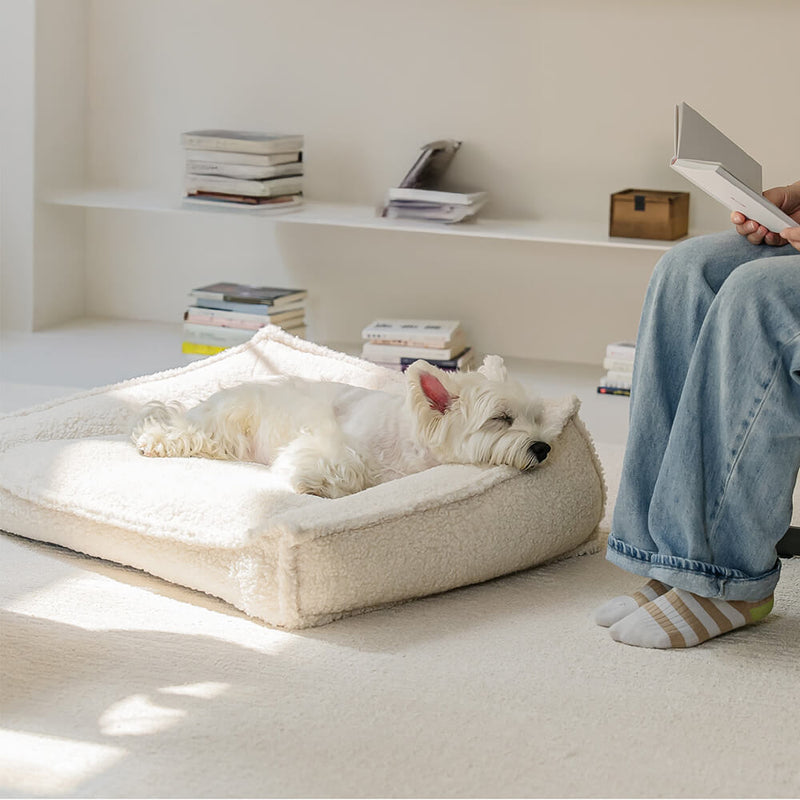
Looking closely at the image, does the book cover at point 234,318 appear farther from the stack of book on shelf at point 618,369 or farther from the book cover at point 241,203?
the stack of book on shelf at point 618,369

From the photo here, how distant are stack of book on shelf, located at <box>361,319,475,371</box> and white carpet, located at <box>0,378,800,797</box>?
5.12ft

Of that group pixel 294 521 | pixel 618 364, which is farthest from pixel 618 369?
pixel 294 521

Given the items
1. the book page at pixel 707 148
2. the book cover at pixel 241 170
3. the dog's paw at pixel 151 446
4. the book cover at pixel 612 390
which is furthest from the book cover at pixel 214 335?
the book page at pixel 707 148

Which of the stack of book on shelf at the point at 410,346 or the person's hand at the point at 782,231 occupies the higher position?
the person's hand at the point at 782,231

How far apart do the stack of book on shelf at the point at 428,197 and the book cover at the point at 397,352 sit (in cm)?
37

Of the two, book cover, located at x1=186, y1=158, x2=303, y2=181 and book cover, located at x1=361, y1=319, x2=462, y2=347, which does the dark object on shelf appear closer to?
book cover, located at x1=361, y1=319, x2=462, y2=347

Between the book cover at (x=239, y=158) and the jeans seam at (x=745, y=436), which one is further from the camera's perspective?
the book cover at (x=239, y=158)

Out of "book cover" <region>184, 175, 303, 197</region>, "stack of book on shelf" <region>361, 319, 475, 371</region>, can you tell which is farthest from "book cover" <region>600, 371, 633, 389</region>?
"book cover" <region>184, 175, 303, 197</region>

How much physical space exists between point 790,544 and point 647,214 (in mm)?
1323

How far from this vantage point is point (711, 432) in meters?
1.81

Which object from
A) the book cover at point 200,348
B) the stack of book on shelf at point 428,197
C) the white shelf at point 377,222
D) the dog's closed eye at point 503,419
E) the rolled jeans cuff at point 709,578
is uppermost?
the stack of book on shelf at point 428,197

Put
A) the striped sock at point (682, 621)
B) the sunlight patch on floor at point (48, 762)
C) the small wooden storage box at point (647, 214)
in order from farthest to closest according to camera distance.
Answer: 1. the small wooden storage box at point (647, 214)
2. the striped sock at point (682, 621)
3. the sunlight patch on floor at point (48, 762)

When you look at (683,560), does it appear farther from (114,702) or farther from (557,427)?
(114,702)

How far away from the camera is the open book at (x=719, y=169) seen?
72.2 inches
